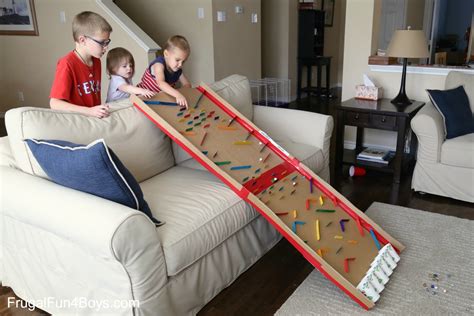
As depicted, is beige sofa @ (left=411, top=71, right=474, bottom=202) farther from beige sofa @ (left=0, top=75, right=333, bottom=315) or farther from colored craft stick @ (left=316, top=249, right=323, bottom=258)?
colored craft stick @ (left=316, top=249, right=323, bottom=258)

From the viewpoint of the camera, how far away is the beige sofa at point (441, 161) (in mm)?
2871

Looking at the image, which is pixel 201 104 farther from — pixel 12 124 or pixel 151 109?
pixel 12 124

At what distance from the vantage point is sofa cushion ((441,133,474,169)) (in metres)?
2.84

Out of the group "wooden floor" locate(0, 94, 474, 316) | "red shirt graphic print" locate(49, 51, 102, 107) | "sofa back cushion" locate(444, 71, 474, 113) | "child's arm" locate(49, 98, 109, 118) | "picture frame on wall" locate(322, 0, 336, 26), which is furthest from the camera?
"picture frame on wall" locate(322, 0, 336, 26)

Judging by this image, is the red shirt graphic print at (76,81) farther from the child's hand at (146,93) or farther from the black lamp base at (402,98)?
the black lamp base at (402,98)

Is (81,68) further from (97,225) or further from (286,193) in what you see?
(286,193)

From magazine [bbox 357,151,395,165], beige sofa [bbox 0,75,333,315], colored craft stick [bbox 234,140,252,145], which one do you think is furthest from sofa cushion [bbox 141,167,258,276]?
magazine [bbox 357,151,395,165]

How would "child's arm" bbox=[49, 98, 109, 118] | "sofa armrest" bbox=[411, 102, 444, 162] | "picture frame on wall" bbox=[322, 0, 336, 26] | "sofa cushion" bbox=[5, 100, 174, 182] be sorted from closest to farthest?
1. "sofa cushion" bbox=[5, 100, 174, 182]
2. "child's arm" bbox=[49, 98, 109, 118]
3. "sofa armrest" bbox=[411, 102, 444, 162]
4. "picture frame on wall" bbox=[322, 0, 336, 26]

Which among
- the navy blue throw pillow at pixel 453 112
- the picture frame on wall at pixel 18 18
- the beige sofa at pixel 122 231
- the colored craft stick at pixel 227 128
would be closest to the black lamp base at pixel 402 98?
the navy blue throw pillow at pixel 453 112

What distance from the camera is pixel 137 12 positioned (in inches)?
220

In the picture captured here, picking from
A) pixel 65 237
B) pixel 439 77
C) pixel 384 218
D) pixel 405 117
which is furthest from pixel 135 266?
pixel 439 77

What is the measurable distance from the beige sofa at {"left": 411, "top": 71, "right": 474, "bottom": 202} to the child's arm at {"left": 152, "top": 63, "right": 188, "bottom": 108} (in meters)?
1.70

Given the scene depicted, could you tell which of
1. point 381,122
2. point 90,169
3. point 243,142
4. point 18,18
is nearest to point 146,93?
point 243,142

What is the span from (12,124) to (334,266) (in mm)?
1587
